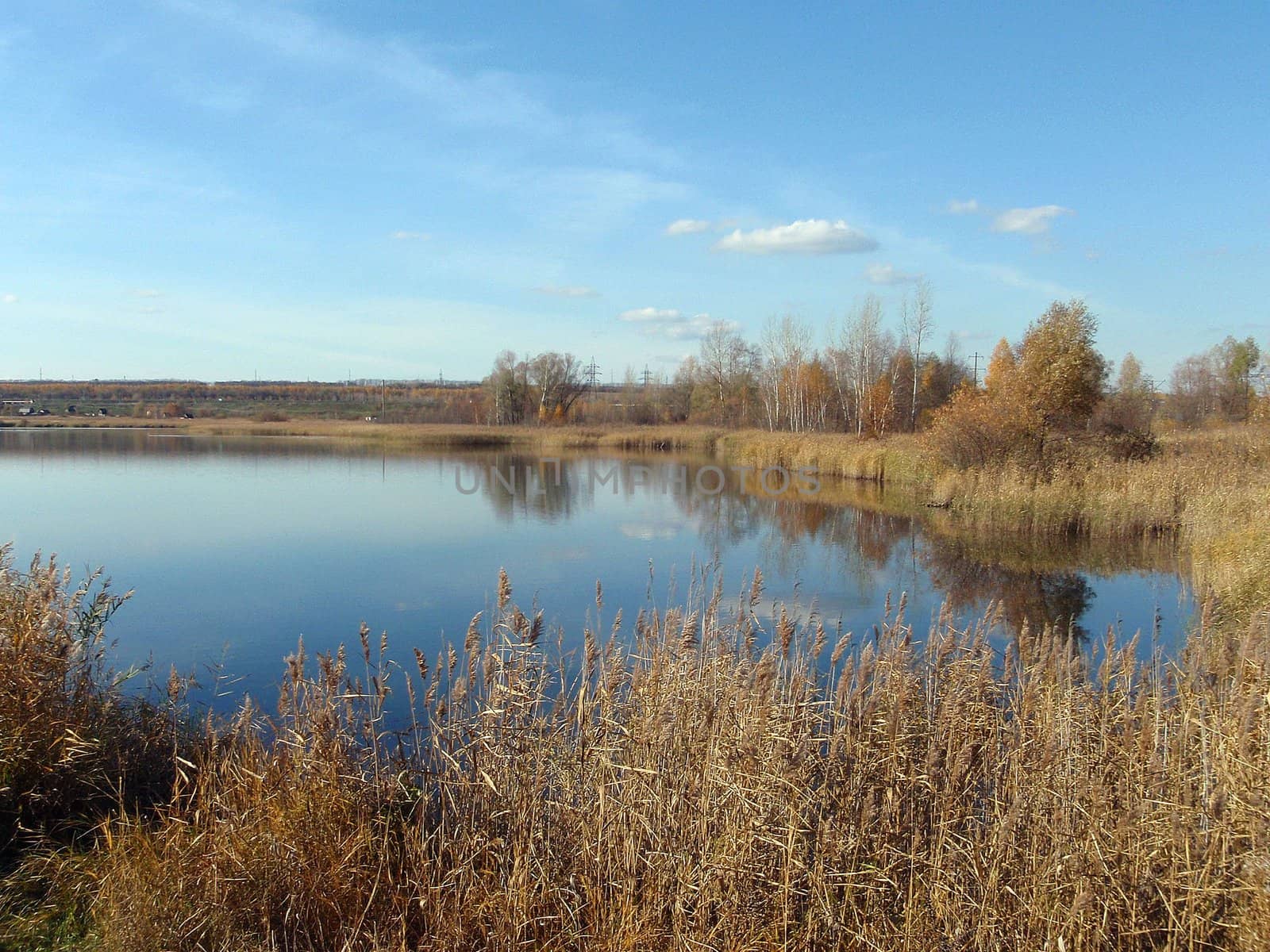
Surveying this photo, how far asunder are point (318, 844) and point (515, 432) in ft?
123

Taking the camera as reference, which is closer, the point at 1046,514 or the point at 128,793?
the point at 128,793

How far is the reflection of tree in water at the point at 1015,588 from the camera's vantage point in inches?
356

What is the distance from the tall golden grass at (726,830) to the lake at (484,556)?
5.91 ft

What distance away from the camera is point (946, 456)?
19.3m

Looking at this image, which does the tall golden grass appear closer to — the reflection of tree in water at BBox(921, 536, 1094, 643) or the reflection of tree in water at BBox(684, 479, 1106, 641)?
the reflection of tree in water at BBox(684, 479, 1106, 641)

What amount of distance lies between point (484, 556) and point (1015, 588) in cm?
Answer: 698

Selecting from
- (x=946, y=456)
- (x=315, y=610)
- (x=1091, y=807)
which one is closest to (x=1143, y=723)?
(x=1091, y=807)

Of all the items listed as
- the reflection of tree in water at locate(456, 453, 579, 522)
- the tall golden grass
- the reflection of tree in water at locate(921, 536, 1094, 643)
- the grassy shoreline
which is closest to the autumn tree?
the grassy shoreline

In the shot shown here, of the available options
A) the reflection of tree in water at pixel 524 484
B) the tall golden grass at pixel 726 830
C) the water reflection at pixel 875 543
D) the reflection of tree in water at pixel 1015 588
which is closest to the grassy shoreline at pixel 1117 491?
the water reflection at pixel 875 543

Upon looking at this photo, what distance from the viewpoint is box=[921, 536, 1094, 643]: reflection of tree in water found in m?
9.04

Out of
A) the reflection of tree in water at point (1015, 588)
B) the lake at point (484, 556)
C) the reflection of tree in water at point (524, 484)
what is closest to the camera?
the lake at point (484, 556)

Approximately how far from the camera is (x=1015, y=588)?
10602mm

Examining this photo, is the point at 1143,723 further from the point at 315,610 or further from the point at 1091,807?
the point at 315,610

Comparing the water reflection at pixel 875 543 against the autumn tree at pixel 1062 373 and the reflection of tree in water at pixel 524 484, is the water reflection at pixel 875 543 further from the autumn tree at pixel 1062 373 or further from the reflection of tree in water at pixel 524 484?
the autumn tree at pixel 1062 373
